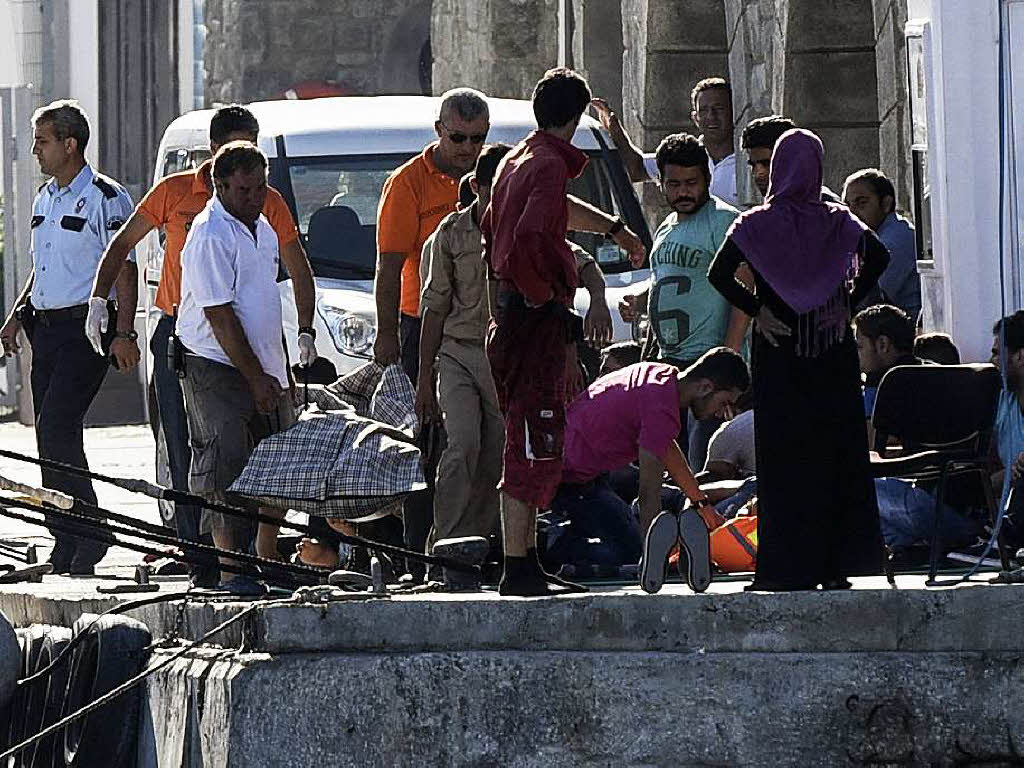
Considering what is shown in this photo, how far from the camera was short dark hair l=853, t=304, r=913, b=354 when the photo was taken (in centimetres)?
823

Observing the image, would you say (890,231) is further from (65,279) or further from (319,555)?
(65,279)

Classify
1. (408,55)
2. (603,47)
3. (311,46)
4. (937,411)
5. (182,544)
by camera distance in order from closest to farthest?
1. (182,544)
2. (937,411)
3. (603,47)
4. (311,46)
5. (408,55)

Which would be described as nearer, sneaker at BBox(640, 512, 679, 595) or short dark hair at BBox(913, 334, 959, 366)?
sneaker at BBox(640, 512, 679, 595)

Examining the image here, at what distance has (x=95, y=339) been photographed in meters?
9.24

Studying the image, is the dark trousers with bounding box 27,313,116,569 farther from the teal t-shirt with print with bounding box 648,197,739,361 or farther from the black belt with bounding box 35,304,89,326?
the teal t-shirt with print with bounding box 648,197,739,361

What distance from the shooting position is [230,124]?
29.7 feet

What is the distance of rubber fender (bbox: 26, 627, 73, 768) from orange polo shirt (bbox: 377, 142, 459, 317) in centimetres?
174

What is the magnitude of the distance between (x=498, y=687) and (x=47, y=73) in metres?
16.1

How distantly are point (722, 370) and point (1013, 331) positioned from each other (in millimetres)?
882

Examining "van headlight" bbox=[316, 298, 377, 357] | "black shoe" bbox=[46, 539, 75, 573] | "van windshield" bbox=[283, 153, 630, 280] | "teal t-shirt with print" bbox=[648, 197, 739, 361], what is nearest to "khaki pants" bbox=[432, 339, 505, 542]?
"teal t-shirt with print" bbox=[648, 197, 739, 361]

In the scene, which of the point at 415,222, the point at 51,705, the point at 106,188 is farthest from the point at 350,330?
→ the point at 51,705

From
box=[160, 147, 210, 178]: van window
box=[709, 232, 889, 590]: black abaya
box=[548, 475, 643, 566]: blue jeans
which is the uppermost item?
box=[160, 147, 210, 178]: van window

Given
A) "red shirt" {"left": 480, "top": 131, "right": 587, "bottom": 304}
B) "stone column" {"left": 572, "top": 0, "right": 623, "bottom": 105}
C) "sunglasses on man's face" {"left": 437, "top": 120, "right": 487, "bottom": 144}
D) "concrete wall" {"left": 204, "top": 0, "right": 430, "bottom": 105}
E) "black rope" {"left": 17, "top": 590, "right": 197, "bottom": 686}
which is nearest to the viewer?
"red shirt" {"left": 480, "top": 131, "right": 587, "bottom": 304}

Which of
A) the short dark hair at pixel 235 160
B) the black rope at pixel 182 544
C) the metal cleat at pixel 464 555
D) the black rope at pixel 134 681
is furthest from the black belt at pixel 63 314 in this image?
the metal cleat at pixel 464 555
